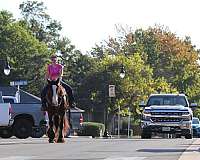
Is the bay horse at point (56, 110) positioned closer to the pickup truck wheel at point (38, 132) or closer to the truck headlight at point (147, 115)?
the truck headlight at point (147, 115)

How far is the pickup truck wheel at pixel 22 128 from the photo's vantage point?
29.5 metres

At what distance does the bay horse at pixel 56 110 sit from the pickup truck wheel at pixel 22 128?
9.45m

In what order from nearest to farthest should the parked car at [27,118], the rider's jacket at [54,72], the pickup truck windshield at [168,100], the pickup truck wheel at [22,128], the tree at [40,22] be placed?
the rider's jacket at [54,72]
the pickup truck windshield at [168,100]
the pickup truck wheel at [22,128]
the parked car at [27,118]
the tree at [40,22]

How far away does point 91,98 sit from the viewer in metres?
64.2

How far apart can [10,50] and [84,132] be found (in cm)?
2838

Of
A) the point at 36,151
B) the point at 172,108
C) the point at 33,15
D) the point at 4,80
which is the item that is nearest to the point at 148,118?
the point at 172,108

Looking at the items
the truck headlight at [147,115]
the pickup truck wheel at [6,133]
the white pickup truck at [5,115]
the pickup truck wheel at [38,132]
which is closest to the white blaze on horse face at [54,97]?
the truck headlight at [147,115]

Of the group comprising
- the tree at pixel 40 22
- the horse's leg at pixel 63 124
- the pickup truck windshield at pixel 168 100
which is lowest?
the horse's leg at pixel 63 124

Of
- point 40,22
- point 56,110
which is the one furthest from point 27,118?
point 40,22

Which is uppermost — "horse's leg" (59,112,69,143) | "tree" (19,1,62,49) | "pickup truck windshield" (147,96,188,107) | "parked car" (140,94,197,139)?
"tree" (19,1,62,49)

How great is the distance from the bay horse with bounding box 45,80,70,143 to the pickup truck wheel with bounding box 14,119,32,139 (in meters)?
9.45

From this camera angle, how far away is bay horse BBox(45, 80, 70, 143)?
61.2ft

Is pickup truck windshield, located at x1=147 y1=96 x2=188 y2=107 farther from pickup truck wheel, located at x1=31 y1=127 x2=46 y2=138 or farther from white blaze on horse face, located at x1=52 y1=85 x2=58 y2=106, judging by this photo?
white blaze on horse face, located at x1=52 y1=85 x2=58 y2=106

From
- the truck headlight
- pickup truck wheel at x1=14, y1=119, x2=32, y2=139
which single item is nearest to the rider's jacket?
the truck headlight
